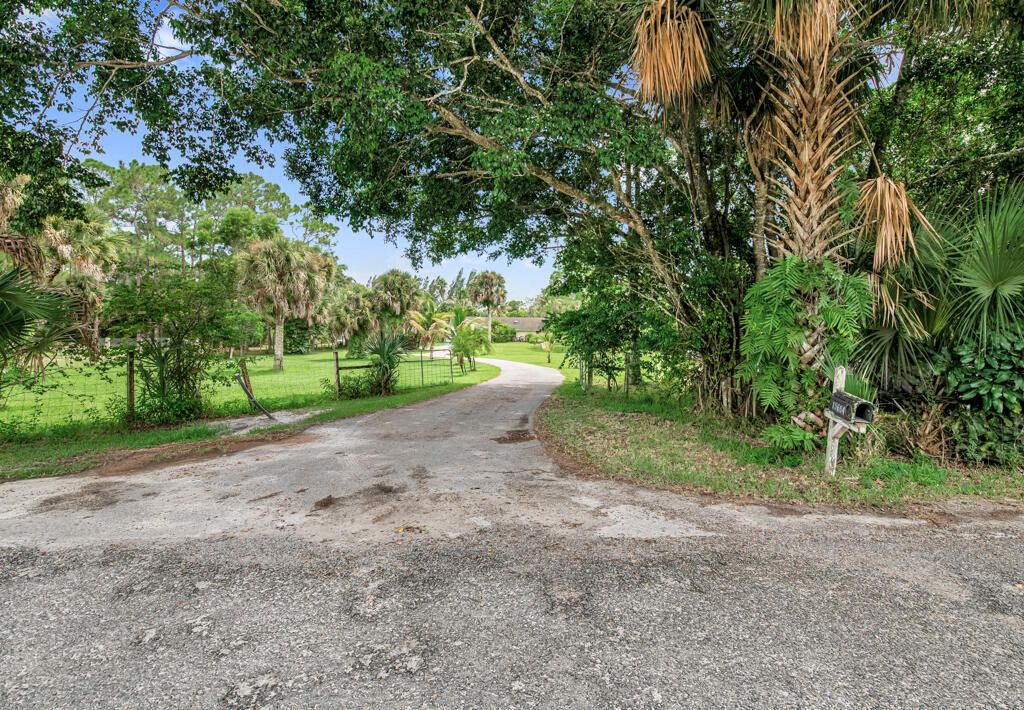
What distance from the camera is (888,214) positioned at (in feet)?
14.3

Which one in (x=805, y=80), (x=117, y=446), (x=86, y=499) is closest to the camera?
(x=86, y=499)

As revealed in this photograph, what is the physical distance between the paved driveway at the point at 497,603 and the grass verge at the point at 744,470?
47 cm

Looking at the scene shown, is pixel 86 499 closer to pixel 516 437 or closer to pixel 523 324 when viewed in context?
pixel 516 437

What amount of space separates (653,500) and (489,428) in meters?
4.33

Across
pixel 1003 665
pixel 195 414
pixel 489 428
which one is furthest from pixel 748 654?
pixel 195 414

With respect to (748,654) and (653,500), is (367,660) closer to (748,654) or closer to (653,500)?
(748,654)

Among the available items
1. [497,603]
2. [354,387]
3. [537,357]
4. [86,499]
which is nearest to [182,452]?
[86,499]

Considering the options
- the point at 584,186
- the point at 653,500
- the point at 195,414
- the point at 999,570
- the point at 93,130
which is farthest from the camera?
Result: the point at 584,186

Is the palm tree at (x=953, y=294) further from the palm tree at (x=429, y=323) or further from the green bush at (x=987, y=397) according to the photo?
the palm tree at (x=429, y=323)

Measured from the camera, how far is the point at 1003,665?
6.62ft

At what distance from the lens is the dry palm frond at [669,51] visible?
4.95m

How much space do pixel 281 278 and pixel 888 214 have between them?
2618cm

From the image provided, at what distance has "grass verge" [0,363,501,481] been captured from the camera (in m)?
5.80

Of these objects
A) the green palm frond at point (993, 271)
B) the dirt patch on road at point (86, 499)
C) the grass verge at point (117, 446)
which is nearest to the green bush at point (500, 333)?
the grass verge at point (117, 446)
